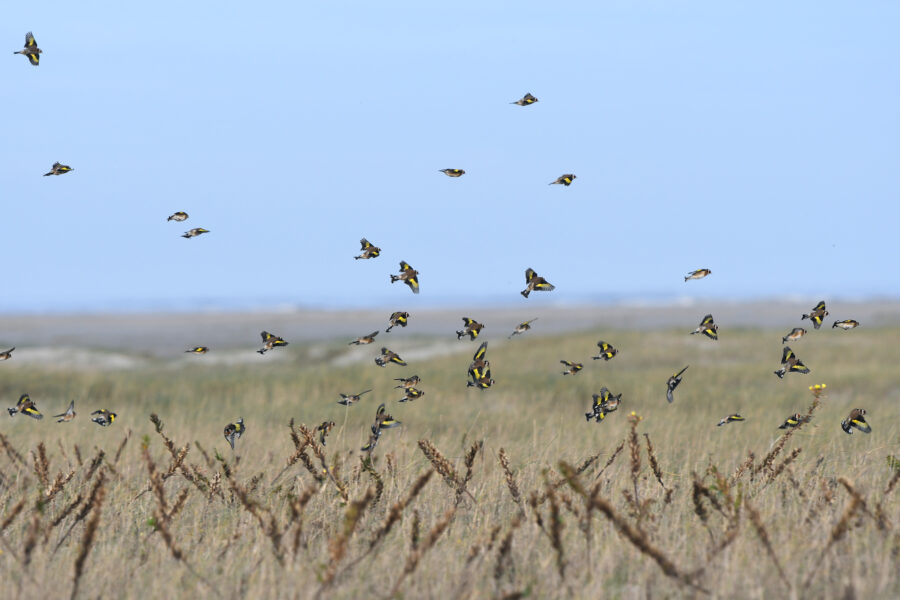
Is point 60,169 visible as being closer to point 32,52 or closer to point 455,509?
point 32,52

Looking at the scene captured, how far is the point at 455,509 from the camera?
227 inches

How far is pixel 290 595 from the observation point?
5164mm

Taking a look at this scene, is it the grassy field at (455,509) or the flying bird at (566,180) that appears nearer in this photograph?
the grassy field at (455,509)

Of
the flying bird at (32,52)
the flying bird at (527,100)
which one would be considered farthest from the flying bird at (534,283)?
the flying bird at (32,52)

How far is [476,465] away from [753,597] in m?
5.23

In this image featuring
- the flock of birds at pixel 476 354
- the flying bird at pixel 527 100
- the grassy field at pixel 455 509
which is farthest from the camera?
the flying bird at pixel 527 100

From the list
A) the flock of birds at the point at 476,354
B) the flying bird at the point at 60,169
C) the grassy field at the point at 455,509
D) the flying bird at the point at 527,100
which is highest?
the flying bird at the point at 527,100

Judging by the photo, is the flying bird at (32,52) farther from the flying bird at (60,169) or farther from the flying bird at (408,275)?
the flying bird at (408,275)

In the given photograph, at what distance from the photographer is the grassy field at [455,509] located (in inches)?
209

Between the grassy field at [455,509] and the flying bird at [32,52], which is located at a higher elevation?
the flying bird at [32,52]

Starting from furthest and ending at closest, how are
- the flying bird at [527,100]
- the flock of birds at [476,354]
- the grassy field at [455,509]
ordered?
1. the flying bird at [527,100]
2. the flock of birds at [476,354]
3. the grassy field at [455,509]

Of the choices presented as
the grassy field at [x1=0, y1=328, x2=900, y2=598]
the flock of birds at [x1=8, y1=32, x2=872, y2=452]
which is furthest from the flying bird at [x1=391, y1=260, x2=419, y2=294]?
the grassy field at [x1=0, y1=328, x2=900, y2=598]

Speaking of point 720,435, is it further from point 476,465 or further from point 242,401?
point 242,401

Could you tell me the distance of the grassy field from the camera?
17.4 feet
